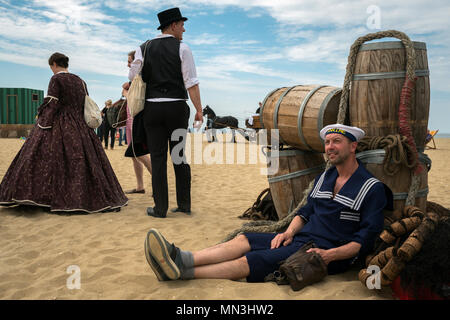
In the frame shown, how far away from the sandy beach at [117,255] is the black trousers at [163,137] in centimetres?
41

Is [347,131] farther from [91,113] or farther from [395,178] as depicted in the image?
[91,113]

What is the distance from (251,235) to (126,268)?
988mm

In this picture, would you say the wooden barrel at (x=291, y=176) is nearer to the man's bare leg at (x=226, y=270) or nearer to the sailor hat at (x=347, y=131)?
the sailor hat at (x=347, y=131)

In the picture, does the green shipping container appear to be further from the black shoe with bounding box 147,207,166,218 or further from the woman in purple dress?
the black shoe with bounding box 147,207,166,218

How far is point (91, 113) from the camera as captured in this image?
15.8 ft

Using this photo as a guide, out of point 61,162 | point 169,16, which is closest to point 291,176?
point 169,16

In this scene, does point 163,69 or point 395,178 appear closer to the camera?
point 395,178

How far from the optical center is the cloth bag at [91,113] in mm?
4797

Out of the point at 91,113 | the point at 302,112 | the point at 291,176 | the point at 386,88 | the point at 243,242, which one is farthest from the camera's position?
the point at 91,113

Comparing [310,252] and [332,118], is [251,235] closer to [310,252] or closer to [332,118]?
[310,252]

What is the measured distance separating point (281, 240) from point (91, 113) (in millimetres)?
3103

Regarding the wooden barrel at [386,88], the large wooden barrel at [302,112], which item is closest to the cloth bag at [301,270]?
the wooden barrel at [386,88]

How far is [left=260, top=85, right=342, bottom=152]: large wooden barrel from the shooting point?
3514 mm
